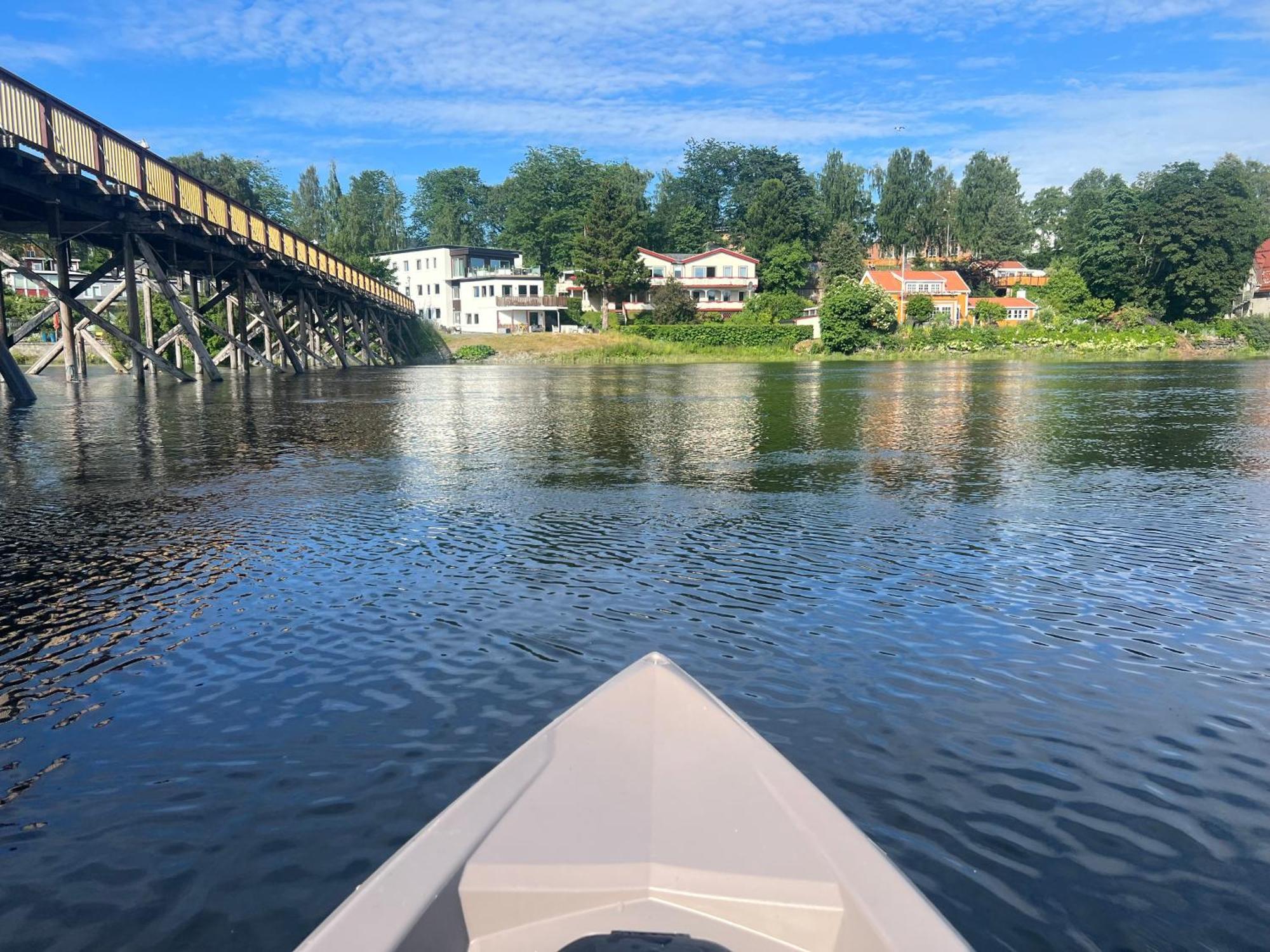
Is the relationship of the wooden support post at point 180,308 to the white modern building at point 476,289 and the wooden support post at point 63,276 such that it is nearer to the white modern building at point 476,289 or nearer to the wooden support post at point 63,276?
the wooden support post at point 63,276

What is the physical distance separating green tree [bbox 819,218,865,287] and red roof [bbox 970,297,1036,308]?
13991 mm

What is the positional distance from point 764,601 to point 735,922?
191 inches

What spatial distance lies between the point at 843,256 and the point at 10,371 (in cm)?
8891

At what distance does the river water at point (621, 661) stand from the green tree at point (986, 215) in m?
110

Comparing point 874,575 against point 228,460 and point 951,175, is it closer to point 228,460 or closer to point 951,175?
point 228,460

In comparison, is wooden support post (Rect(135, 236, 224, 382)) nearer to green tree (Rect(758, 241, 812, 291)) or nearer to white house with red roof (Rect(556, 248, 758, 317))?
white house with red roof (Rect(556, 248, 758, 317))

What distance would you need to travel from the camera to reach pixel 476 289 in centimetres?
10350

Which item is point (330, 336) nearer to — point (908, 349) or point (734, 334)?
point (734, 334)

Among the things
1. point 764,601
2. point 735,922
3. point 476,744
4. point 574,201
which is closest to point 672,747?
point 735,922

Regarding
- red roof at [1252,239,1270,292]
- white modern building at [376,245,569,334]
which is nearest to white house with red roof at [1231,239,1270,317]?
red roof at [1252,239,1270,292]

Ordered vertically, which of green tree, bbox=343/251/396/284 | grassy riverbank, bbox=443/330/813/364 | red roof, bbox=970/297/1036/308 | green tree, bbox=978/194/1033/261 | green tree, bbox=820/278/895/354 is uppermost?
green tree, bbox=978/194/1033/261

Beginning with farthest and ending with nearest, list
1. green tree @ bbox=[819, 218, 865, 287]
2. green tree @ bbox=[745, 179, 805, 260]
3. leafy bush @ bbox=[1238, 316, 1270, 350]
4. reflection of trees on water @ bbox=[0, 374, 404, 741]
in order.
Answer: green tree @ bbox=[745, 179, 805, 260]
green tree @ bbox=[819, 218, 865, 287]
leafy bush @ bbox=[1238, 316, 1270, 350]
reflection of trees on water @ bbox=[0, 374, 404, 741]

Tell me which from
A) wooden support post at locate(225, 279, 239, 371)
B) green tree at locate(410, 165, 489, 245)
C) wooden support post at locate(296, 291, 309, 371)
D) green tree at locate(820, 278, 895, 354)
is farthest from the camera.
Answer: green tree at locate(410, 165, 489, 245)

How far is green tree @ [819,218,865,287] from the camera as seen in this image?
99.3 m
